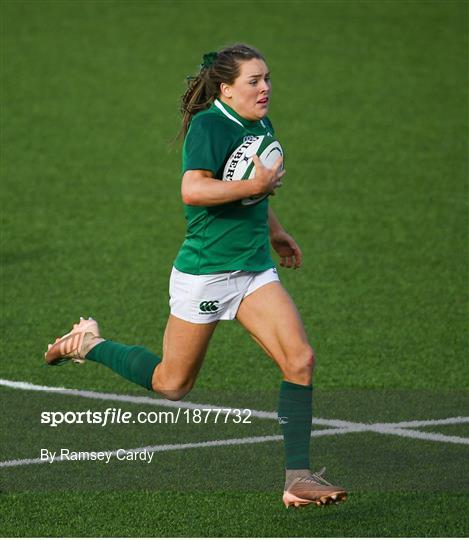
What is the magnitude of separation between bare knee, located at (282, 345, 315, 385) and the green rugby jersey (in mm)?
462

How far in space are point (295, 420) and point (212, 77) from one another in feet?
5.73

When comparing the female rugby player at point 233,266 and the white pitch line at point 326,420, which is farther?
the white pitch line at point 326,420

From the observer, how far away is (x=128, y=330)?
1145cm

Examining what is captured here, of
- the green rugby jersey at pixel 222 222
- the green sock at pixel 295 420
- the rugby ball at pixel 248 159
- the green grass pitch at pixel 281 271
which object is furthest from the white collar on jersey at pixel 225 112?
the green grass pitch at pixel 281 271

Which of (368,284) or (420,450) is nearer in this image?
(420,450)

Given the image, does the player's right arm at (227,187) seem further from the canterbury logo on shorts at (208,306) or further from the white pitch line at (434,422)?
the white pitch line at (434,422)

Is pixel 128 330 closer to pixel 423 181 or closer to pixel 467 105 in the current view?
pixel 423 181

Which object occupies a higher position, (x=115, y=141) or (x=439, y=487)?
(x=439, y=487)

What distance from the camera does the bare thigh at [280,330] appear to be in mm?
6910

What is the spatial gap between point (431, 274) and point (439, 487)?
6143 mm

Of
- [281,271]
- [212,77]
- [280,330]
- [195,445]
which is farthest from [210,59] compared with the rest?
[281,271]

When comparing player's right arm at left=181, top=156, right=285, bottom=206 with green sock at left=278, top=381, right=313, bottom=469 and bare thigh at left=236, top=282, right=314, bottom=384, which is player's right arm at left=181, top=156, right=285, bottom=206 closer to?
bare thigh at left=236, top=282, right=314, bottom=384

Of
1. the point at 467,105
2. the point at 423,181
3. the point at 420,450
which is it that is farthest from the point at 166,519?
the point at 467,105

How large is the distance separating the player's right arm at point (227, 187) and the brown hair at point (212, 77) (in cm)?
52
